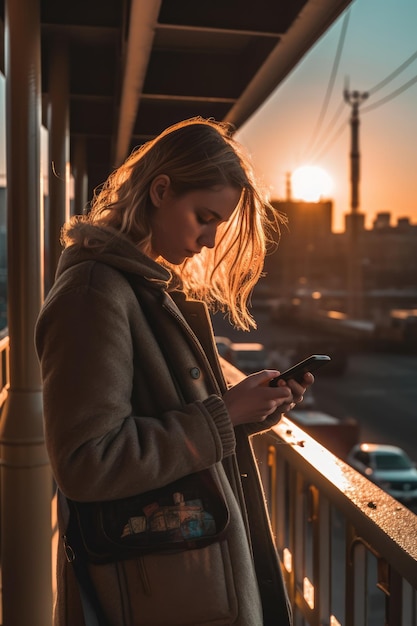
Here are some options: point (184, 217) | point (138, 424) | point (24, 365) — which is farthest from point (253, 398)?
point (24, 365)

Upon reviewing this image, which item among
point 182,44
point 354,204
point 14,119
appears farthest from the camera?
point 354,204

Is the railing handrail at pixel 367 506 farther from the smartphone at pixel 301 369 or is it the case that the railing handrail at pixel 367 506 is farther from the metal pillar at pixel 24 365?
the metal pillar at pixel 24 365

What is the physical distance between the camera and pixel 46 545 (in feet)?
10.4

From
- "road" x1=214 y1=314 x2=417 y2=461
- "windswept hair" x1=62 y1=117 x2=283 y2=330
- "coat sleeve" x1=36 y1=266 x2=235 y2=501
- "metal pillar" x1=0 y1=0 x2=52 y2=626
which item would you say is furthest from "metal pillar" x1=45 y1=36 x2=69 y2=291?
"road" x1=214 y1=314 x2=417 y2=461

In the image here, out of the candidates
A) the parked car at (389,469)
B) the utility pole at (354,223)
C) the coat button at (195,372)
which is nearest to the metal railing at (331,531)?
the coat button at (195,372)

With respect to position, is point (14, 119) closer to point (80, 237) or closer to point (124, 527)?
point (80, 237)

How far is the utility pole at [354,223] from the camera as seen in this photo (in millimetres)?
43750

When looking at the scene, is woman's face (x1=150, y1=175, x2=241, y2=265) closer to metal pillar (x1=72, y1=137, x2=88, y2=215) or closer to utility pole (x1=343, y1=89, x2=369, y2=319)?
metal pillar (x1=72, y1=137, x2=88, y2=215)

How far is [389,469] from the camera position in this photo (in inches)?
752

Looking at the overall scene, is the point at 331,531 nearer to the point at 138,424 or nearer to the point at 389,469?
the point at 138,424

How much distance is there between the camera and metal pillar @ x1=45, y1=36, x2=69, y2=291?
184 inches

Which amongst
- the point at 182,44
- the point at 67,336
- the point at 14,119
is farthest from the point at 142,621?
the point at 182,44

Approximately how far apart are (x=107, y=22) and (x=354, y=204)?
3976 centimetres

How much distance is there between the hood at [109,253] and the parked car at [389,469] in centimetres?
1766
